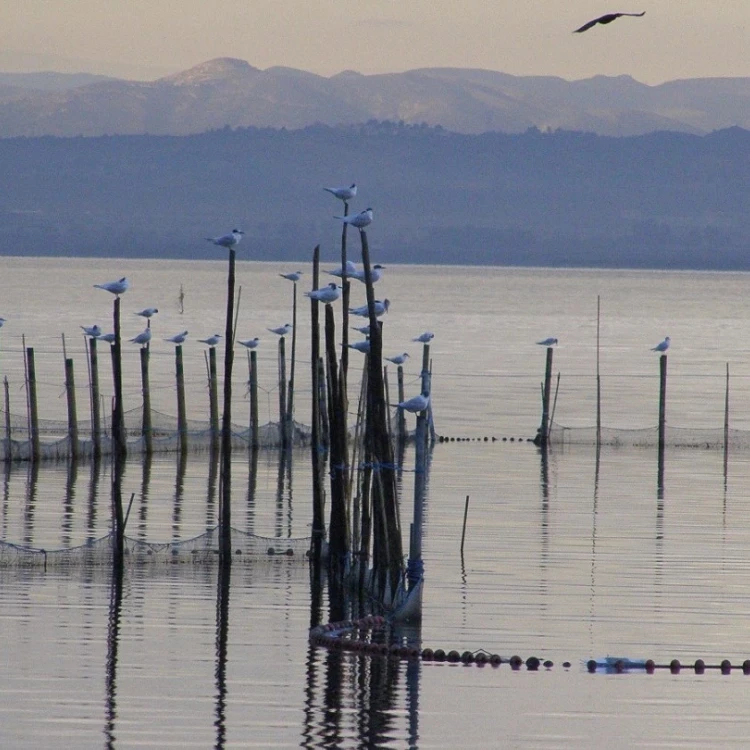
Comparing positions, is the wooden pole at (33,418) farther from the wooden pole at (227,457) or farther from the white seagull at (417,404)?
the white seagull at (417,404)

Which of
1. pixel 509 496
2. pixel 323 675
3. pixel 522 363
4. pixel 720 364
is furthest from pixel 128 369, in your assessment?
pixel 323 675

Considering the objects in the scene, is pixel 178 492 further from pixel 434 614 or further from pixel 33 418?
pixel 434 614

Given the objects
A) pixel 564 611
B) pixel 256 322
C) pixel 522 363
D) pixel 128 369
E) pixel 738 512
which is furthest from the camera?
pixel 256 322

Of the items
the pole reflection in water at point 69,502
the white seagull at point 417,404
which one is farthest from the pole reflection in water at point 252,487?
the white seagull at point 417,404

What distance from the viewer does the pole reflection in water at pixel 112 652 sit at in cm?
1723

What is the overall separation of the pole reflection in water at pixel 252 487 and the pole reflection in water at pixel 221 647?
542 centimetres

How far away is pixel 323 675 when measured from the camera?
19.6 m

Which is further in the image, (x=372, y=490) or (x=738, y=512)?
(x=738, y=512)

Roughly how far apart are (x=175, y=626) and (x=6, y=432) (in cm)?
1858

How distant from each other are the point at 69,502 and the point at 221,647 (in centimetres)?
1267

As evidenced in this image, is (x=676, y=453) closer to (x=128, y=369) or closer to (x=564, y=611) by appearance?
(x=564, y=611)

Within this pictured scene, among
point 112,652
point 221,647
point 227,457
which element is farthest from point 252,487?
point 112,652

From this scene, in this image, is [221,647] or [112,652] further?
[221,647]

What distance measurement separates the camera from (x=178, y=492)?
34.9 m
